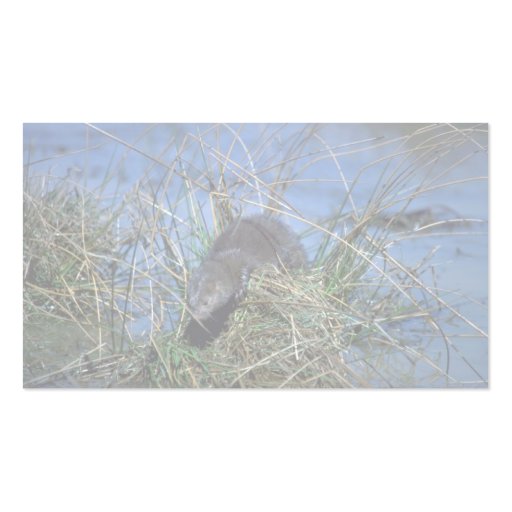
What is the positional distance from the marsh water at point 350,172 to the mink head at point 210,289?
0.97 feet

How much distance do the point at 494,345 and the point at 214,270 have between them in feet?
4.74

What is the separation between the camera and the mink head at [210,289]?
4434 millimetres

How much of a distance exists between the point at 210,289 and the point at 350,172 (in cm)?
92

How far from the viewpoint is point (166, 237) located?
4.59 meters

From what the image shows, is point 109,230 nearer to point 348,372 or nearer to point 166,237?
point 166,237

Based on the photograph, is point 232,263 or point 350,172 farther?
point 232,263

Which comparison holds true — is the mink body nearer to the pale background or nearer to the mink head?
the mink head

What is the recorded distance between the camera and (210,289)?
4.49m
